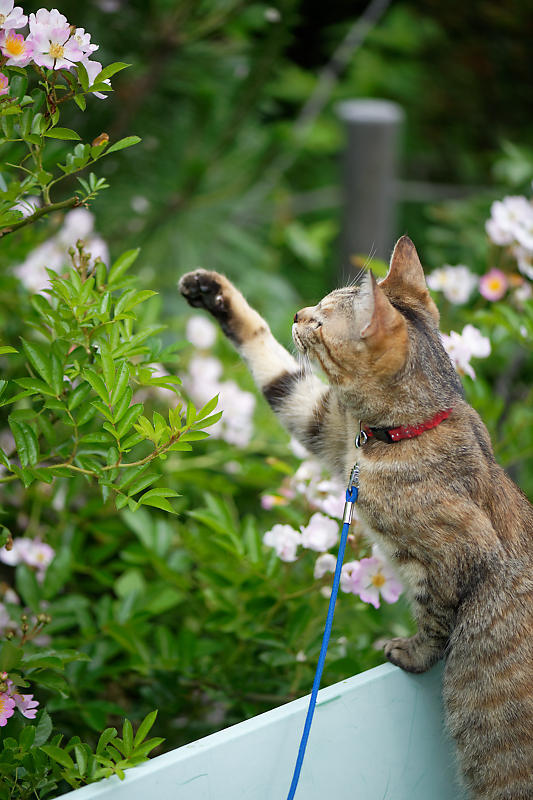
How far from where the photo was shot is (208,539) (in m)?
1.51

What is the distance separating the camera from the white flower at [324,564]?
1243mm

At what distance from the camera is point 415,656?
1.16 metres

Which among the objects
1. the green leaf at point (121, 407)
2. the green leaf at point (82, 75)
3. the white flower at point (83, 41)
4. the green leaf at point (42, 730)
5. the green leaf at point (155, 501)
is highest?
the white flower at point (83, 41)

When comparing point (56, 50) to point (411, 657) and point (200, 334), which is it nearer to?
point (411, 657)

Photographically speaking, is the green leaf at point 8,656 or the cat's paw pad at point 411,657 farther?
the cat's paw pad at point 411,657

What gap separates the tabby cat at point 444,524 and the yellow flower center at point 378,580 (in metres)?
0.05

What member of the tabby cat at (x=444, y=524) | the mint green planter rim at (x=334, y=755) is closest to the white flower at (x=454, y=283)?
the tabby cat at (x=444, y=524)

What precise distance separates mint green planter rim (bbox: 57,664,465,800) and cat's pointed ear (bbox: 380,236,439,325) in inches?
22.0

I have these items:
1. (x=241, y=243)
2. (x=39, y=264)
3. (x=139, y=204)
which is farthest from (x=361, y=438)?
(x=241, y=243)

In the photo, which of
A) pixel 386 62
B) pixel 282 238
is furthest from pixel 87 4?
pixel 386 62

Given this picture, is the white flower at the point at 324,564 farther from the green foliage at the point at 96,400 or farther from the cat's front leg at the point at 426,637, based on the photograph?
the green foliage at the point at 96,400

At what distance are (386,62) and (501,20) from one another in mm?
1418

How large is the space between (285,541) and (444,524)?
26cm

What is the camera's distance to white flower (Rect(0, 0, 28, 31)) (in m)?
0.90
